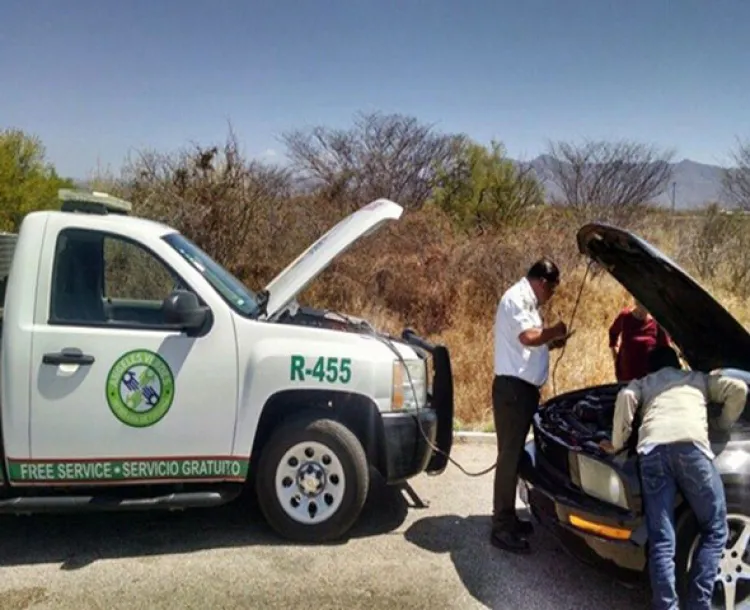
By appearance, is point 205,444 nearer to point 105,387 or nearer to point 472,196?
point 105,387

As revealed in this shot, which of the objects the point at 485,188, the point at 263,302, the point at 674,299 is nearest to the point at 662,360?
the point at 674,299

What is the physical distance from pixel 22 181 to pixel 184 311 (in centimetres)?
1413

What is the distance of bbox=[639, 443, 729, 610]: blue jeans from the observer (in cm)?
304

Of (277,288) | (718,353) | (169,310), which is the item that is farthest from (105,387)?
(718,353)

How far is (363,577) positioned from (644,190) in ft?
55.3

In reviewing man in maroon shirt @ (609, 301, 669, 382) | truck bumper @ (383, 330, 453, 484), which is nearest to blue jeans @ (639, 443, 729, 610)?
truck bumper @ (383, 330, 453, 484)

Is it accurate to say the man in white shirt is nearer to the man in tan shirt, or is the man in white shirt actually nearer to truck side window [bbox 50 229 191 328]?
the man in tan shirt

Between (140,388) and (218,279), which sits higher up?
(218,279)

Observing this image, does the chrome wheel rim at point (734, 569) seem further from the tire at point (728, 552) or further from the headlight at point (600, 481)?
the headlight at point (600, 481)

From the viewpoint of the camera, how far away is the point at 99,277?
4.48 metres

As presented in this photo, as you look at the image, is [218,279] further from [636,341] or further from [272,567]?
[636,341]

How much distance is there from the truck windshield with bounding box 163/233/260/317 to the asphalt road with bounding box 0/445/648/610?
1.53 m

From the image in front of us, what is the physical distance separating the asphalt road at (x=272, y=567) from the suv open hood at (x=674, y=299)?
150 centimetres

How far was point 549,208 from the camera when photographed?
15633 millimetres
